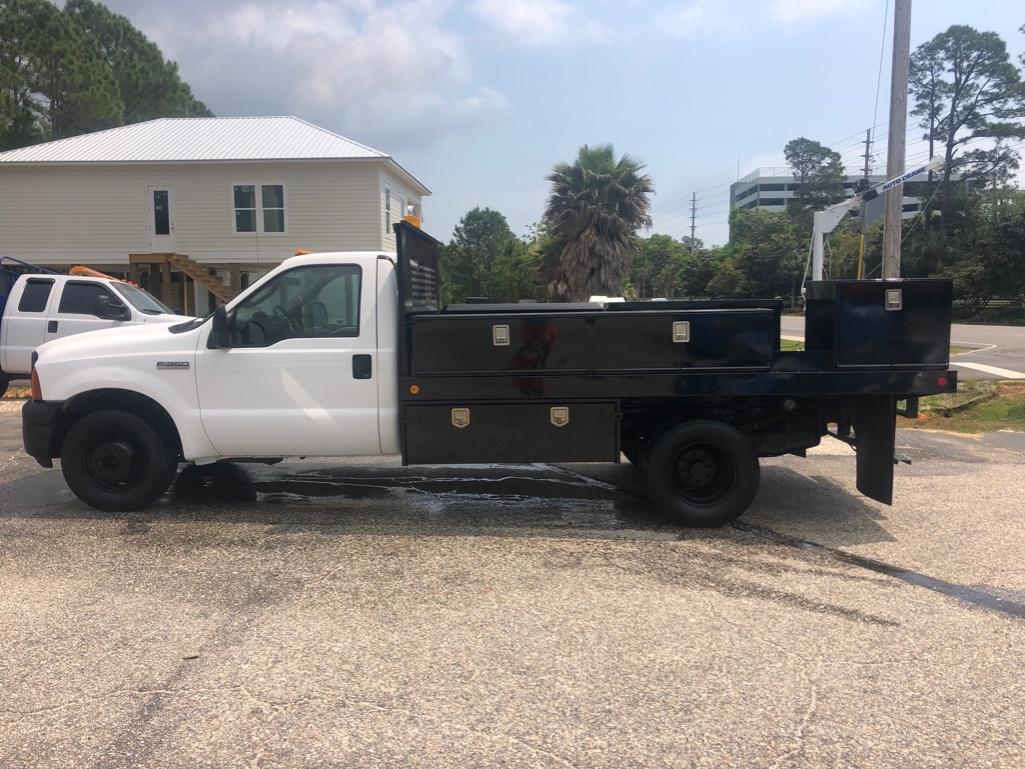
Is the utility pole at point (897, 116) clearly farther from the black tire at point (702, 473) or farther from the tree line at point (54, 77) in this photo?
the tree line at point (54, 77)

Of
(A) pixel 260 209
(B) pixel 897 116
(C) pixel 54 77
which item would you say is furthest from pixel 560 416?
(C) pixel 54 77

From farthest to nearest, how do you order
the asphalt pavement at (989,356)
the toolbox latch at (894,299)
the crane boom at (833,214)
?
the asphalt pavement at (989,356)
the crane boom at (833,214)
the toolbox latch at (894,299)

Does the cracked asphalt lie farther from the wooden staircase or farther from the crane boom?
the wooden staircase

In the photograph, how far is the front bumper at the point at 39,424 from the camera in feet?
19.9

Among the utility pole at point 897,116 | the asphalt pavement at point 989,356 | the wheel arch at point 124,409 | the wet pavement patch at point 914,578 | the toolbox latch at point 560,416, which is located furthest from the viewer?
the asphalt pavement at point 989,356

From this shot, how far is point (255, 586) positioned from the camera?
4.75m

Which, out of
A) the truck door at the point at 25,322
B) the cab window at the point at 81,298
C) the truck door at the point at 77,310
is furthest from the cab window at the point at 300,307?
the truck door at the point at 25,322

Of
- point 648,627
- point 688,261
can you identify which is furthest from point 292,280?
point 688,261

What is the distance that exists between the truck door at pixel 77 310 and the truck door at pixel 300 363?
733 cm

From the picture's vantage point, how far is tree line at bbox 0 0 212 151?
103 feet

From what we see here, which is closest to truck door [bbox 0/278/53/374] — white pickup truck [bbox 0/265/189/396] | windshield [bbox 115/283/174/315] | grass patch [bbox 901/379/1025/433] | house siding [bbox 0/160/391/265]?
white pickup truck [bbox 0/265/189/396]

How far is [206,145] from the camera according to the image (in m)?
26.2

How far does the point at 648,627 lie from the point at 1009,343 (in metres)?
25.9

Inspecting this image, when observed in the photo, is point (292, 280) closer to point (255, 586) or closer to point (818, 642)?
point (255, 586)
